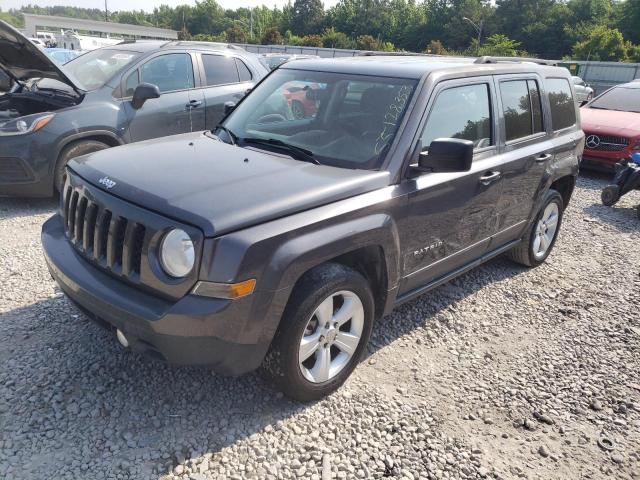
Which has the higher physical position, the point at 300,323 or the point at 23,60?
the point at 23,60

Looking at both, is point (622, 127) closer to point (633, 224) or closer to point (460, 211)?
point (633, 224)

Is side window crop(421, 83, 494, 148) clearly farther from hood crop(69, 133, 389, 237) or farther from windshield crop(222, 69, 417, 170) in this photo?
hood crop(69, 133, 389, 237)

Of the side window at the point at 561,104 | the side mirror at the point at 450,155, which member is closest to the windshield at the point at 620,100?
the side window at the point at 561,104

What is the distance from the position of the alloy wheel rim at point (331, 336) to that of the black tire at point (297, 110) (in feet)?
4.83

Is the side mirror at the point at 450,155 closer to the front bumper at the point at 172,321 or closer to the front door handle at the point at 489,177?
the front door handle at the point at 489,177

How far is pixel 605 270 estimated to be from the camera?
5340 millimetres

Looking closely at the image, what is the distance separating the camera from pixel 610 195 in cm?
745

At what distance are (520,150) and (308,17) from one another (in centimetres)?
9457

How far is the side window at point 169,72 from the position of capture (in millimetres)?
6473

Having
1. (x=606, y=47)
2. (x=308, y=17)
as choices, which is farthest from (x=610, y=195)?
(x=308, y=17)

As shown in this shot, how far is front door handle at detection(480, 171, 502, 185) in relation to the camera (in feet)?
12.3

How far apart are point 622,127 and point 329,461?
873 cm

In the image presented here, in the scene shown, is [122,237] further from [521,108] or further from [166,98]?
[166,98]

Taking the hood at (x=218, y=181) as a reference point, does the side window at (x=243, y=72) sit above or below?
above
